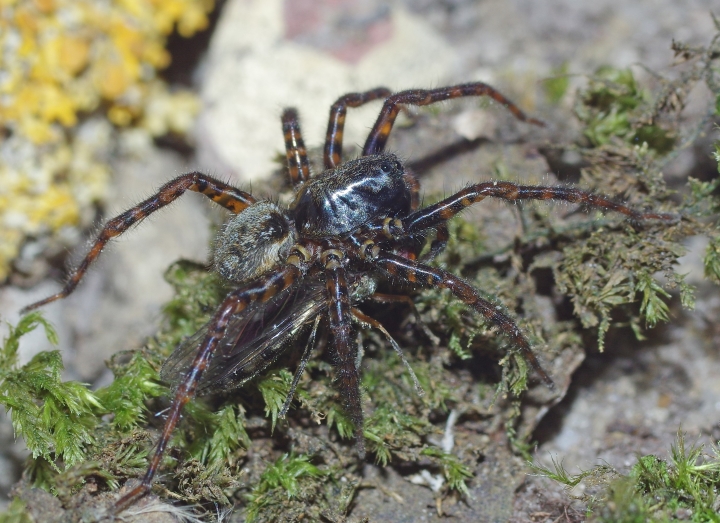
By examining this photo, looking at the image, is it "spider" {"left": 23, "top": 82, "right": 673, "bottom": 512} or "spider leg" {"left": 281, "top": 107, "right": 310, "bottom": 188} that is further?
"spider leg" {"left": 281, "top": 107, "right": 310, "bottom": 188}

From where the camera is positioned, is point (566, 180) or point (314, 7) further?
point (314, 7)

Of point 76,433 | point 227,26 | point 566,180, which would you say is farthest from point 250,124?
point 76,433

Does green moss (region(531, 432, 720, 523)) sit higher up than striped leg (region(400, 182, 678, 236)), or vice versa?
striped leg (region(400, 182, 678, 236))

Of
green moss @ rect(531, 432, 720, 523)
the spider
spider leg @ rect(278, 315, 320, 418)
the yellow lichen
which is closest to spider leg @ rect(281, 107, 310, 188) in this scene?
the spider

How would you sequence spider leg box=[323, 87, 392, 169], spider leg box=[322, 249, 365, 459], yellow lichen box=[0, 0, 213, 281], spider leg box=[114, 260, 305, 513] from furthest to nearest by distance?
yellow lichen box=[0, 0, 213, 281] < spider leg box=[323, 87, 392, 169] < spider leg box=[322, 249, 365, 459] < spider leg box=[114, 260, 305, 513]

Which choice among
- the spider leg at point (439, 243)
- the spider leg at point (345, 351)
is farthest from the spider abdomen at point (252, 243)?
the spider leg at point (439, 243)

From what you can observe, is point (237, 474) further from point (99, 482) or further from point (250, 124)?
point (250, 124)

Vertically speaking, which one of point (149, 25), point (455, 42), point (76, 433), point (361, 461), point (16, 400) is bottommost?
point (361, 461)

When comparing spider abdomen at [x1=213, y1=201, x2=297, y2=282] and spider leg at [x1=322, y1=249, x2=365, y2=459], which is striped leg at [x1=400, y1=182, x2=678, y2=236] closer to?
spider leg at [x1=322, y1=249, x2=365, y2=459]
